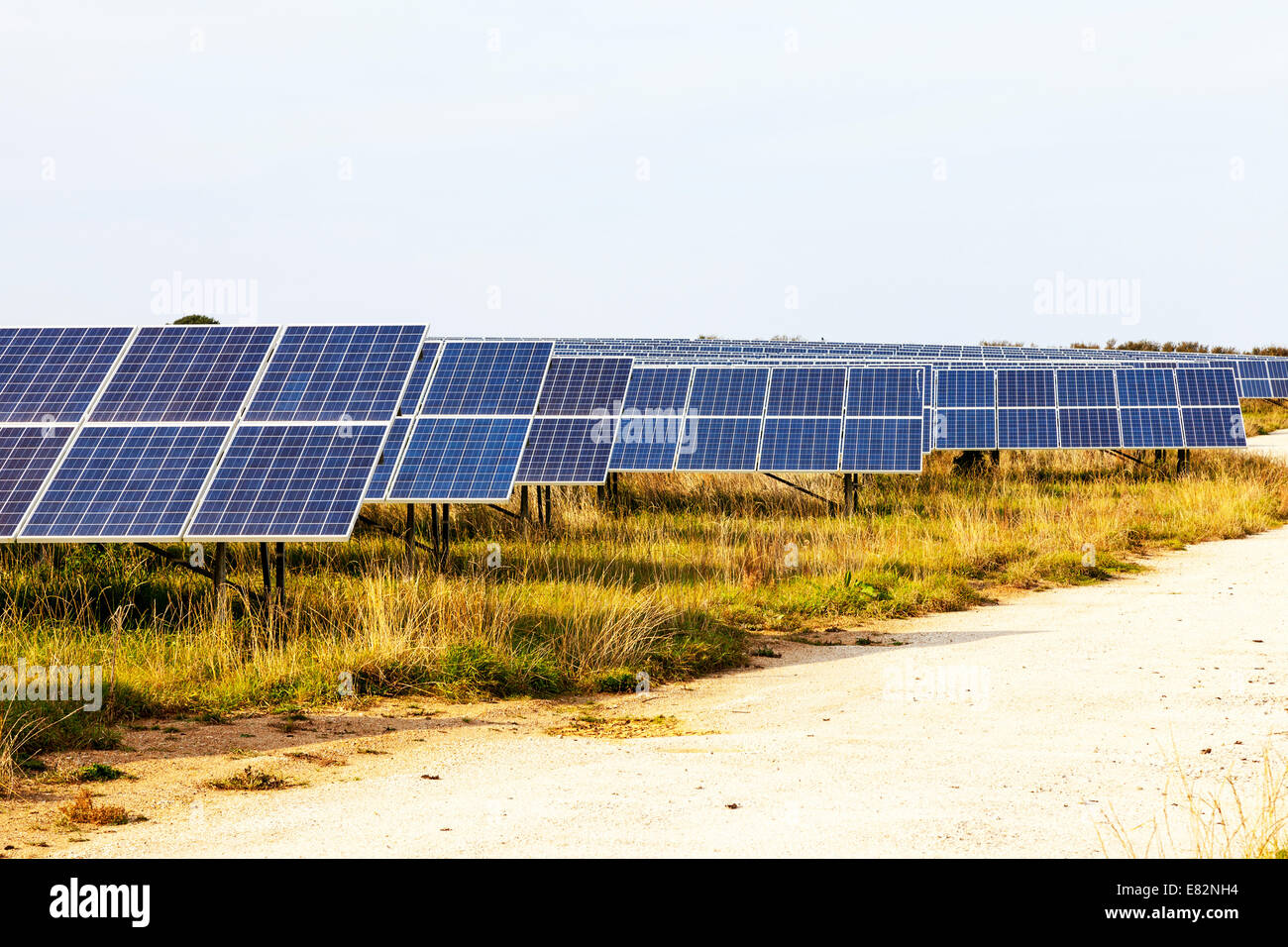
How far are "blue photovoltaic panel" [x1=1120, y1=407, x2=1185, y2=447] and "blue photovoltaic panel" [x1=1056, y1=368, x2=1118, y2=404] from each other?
648 mm

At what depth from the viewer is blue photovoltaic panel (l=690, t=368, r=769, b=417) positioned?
23844mm

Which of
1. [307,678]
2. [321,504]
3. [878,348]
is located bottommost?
[307,678]

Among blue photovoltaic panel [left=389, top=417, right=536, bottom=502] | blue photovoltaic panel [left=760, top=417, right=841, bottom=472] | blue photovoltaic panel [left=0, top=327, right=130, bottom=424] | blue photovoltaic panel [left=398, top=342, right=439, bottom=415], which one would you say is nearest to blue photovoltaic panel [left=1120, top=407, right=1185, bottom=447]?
blue photovoltaic panel [left=760, top=417, right=841, bottom=472]

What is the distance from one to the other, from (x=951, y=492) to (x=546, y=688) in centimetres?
1503

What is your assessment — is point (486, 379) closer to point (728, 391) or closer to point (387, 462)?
point (387, 462)

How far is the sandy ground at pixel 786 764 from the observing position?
6.71 metres

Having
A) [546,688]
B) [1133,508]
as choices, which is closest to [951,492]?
[1133,508]

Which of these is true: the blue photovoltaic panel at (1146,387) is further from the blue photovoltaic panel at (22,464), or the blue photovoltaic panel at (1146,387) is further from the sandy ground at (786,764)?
the blue photovoltaic panel at (22,464)

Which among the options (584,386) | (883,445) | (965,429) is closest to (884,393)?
(883,445)

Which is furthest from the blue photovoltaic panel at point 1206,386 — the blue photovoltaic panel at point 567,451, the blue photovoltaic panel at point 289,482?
the blue photovoltaic panel at point 289,482

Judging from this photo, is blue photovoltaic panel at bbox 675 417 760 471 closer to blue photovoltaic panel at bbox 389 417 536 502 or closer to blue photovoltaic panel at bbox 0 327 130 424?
blue photovoltaic panel at bbox 389 417 536 502

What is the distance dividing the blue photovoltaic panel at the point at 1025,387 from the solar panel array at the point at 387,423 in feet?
0.29
